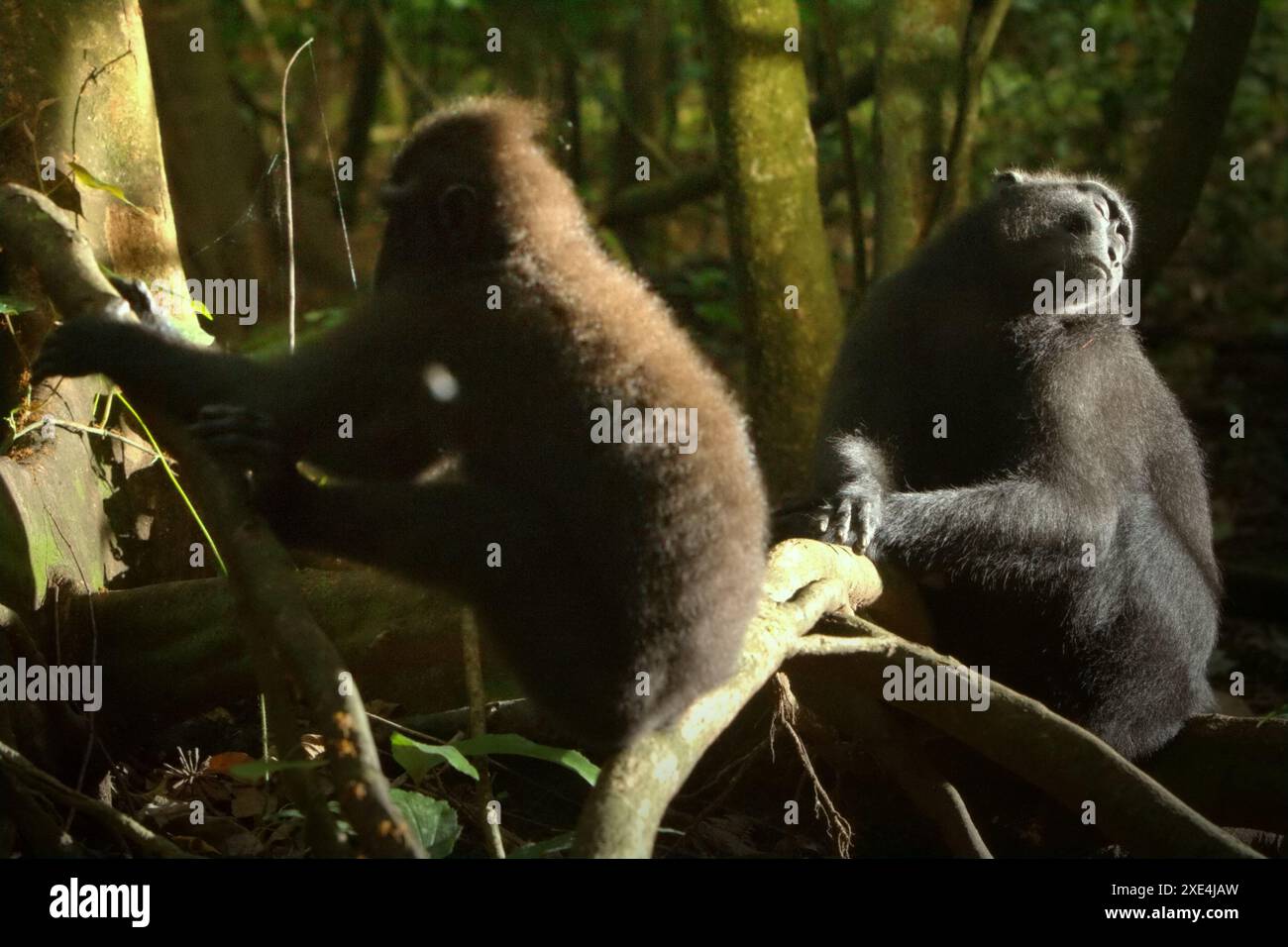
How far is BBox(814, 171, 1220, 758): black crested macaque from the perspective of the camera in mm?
5258

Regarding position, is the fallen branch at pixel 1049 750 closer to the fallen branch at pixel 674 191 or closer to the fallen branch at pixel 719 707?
the fallen branch at pixel 719 707

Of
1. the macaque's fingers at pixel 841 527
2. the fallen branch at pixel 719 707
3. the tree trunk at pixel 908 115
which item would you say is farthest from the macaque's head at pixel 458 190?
the tree trunk at pixel 908 115

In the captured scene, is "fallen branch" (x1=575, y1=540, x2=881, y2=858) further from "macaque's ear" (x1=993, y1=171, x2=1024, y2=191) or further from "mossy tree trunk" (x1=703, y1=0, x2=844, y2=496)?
"mossy tree trunk" (x1=703, y1=0, x2=844, y2=496)

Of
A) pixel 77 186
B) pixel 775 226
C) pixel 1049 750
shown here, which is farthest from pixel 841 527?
pixel 77 186

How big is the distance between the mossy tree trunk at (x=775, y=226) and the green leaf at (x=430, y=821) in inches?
143

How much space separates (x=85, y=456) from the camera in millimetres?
4828

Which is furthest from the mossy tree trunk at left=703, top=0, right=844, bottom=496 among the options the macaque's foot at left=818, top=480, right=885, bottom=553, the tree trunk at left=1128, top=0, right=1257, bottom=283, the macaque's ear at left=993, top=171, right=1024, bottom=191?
the tree trunk at left=1128, top=0, right=1257, bottom=283

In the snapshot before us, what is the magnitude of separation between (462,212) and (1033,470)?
8.29ft

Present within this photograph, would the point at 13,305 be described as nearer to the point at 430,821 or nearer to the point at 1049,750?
the point at 430,821

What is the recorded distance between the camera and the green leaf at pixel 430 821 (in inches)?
140

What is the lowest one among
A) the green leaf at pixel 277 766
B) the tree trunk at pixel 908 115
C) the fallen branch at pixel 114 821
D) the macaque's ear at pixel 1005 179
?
the fallen branch at pixel 114 821

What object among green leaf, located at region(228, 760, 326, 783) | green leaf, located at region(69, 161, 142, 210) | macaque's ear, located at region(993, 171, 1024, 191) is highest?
macaque's ear, located at region(993, 171, 1024, 191)

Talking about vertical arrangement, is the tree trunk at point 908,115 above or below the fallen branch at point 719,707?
above
